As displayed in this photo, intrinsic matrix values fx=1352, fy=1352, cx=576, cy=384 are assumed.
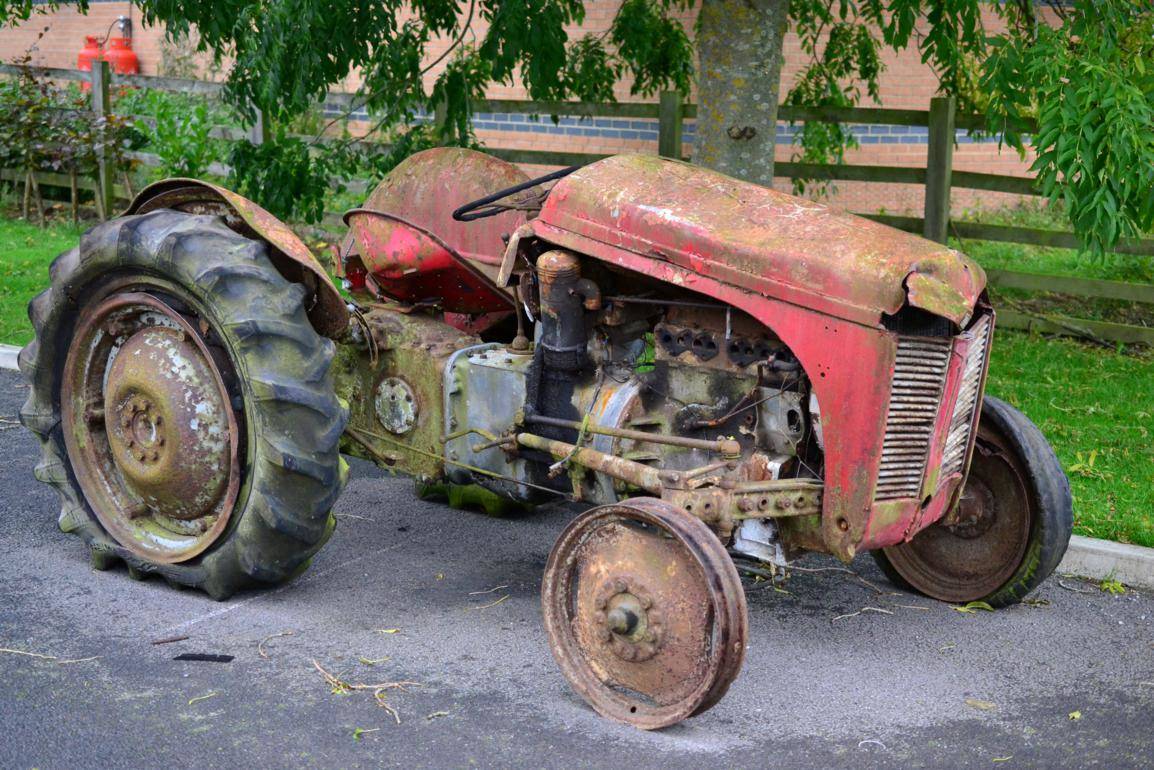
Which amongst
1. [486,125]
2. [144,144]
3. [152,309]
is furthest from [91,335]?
[486,125]

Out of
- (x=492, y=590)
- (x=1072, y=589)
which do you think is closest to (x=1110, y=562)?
(x=1072, y=589)

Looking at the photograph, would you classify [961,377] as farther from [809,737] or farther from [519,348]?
[519,348]

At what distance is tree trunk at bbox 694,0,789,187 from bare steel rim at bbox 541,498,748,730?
3779 millimetres

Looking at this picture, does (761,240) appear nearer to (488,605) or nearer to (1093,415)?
(488,605)

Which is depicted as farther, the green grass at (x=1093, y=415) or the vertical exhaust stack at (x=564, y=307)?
the green grass at (x=1093, y=415)

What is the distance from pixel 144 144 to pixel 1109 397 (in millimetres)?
9505

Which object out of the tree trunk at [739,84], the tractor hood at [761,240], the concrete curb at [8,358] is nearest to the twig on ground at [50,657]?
the tractor hood at [761,240]

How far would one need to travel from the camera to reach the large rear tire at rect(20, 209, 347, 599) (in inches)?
175

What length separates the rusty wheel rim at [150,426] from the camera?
467 cm

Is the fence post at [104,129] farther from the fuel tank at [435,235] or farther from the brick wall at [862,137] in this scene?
the fuel tank at [435,235]

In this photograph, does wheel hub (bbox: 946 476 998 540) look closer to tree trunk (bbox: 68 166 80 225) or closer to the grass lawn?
the grass lawn

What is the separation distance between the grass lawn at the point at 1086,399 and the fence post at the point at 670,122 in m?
2.71

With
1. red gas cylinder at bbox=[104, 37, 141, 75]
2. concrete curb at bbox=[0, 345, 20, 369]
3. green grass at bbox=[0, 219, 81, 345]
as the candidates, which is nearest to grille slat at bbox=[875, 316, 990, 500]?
concrete curb at bbox=[0, 345, 20, 369]

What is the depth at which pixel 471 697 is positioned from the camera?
401 centimetres
